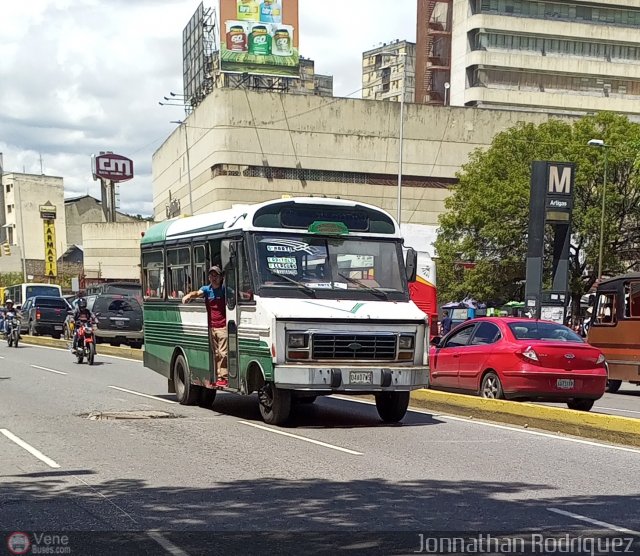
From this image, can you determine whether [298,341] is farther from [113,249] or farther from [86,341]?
[113,249]

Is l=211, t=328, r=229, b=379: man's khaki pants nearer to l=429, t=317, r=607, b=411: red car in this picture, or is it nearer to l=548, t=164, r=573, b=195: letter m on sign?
l=429, t=317, r=607, b=411: red car

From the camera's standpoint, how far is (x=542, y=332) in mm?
15391

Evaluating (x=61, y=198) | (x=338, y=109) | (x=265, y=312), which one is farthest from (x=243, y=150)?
(x=265, y=312)

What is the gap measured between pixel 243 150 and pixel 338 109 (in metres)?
9.24

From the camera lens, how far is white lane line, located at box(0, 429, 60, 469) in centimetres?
Answer: 962

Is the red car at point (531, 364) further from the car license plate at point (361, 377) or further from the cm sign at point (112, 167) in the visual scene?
the cm sign at point (112, 167)

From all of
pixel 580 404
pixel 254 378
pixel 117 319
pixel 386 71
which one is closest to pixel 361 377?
pixel 254 378

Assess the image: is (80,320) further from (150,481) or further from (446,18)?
(446,18)

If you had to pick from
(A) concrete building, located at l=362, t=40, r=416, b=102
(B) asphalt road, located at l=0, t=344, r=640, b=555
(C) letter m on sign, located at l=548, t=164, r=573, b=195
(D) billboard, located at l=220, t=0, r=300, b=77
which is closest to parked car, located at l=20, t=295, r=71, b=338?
(C) letter m on sign, located at l=548, t=164, r=573, b=195

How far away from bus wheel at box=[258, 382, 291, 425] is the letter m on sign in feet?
65.3

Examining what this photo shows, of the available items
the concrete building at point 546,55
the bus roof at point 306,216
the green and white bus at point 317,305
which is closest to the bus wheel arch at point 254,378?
the green and white bus at point 317,305

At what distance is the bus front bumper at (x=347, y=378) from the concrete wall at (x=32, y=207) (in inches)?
A: 4442

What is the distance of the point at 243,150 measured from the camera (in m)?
77.6

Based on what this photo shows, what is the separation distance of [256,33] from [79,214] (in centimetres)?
5471
